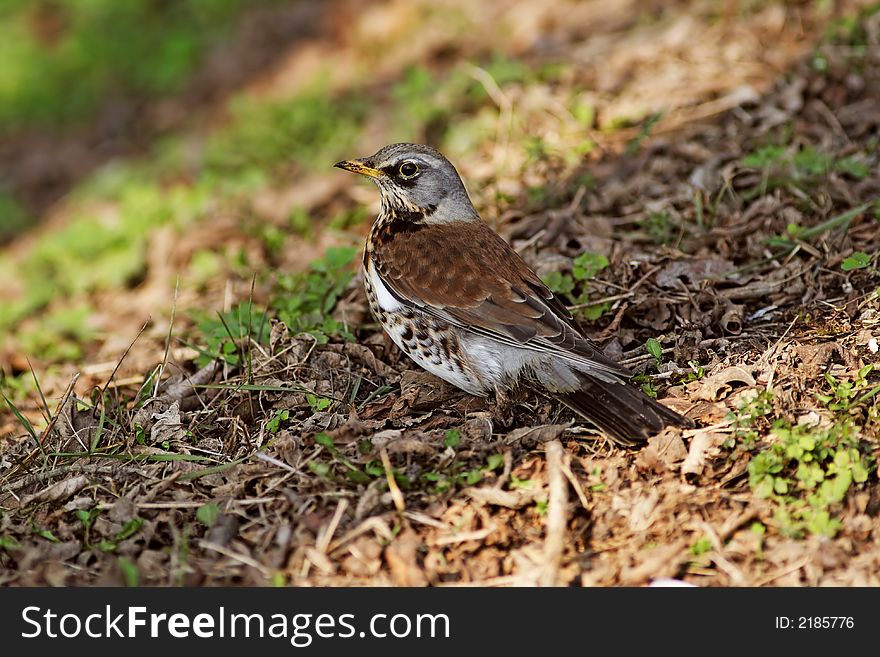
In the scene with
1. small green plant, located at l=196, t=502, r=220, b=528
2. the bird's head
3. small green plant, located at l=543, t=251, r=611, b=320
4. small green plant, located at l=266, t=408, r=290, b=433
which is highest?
the bird's head

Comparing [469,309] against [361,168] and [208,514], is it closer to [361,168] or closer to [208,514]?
[361,168]

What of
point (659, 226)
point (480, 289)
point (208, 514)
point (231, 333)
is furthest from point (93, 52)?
Result: point (208, 514)

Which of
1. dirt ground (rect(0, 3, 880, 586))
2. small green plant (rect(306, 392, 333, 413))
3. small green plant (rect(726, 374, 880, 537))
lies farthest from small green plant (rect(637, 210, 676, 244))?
small green plant (rect(306, 392, 333, 413))

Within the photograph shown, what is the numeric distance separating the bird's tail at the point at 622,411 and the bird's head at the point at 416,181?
1.46 m

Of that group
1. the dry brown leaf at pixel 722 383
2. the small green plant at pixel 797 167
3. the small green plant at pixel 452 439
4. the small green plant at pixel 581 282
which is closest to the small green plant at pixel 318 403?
the small green plant at pixel 452 439

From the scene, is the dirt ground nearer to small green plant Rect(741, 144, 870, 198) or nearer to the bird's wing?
small green plant Rect(741, 144, 870, 198)

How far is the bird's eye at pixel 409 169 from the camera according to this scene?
17.9 ft

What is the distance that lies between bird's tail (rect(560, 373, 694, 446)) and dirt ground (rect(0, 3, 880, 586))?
0.26 ft

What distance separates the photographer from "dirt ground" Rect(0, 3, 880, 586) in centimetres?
398

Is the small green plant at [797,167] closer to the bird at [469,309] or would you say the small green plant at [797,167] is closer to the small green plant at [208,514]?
the bird at [469,309]

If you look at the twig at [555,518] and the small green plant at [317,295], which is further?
the small green plant at [317,295]

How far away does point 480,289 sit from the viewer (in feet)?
16.1

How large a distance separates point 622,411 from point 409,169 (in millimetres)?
1943
